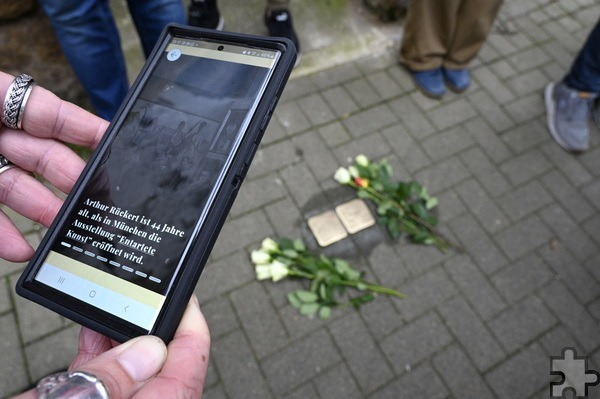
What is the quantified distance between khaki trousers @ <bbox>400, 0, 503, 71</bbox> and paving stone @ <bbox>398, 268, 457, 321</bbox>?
5.78 feet

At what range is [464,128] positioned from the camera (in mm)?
3273

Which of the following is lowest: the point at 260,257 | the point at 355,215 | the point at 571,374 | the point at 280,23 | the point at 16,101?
the point at 571,374

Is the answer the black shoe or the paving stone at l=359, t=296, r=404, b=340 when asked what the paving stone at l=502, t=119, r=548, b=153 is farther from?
the black shoe

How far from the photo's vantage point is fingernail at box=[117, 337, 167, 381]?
40.7 inches

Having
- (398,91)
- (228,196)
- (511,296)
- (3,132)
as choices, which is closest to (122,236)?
(228,196)

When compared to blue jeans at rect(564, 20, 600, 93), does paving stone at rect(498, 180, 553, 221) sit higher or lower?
lower

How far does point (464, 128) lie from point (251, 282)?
2052 millimetres

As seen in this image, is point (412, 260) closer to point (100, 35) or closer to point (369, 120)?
point (369, 120)

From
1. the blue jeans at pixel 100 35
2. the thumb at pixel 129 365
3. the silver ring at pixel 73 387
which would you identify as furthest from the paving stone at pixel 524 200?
the silver ring at pixel 73 387

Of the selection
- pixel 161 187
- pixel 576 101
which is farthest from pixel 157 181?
pixel 576 101

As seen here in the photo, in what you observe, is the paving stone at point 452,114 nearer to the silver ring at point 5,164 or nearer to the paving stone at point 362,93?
the paving stone at point 362,93

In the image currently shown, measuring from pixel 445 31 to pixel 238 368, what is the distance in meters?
2.83

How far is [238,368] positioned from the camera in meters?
2.19

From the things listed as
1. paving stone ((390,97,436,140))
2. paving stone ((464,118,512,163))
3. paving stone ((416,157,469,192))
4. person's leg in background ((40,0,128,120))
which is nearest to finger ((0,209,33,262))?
person's leg in background ((40,0,128,120))
